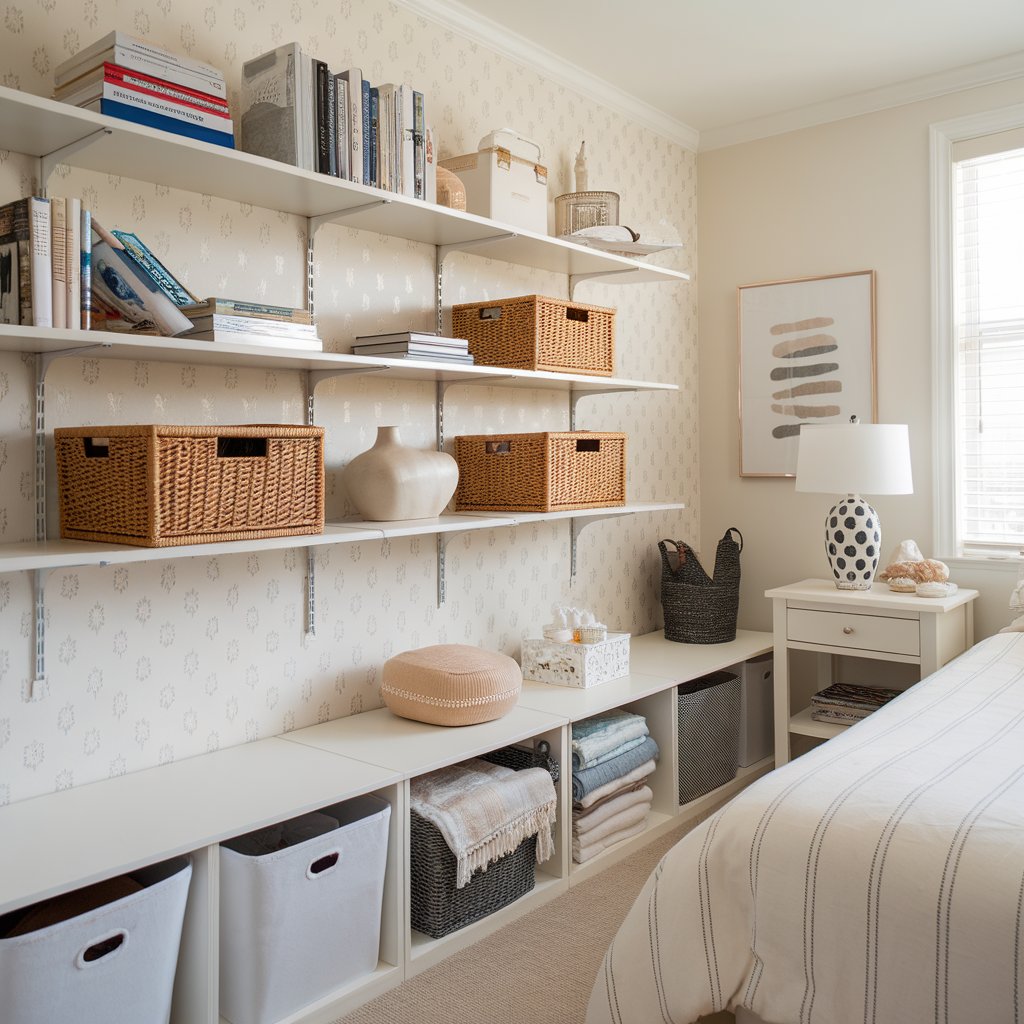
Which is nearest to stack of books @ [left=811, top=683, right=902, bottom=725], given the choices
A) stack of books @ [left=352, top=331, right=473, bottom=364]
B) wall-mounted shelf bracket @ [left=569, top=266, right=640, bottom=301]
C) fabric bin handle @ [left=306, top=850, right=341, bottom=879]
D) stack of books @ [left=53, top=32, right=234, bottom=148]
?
wall-mounted shelf bracket @ [left=569, top=266, right=640, bottom=301]

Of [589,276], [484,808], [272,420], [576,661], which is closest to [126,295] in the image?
[272,420]

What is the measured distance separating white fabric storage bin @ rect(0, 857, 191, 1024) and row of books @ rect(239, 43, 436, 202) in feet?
4.81

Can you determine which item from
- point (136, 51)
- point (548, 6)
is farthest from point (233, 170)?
point (548, 6)

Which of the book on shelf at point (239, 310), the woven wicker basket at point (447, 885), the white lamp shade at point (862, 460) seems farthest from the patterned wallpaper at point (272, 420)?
the white lamp shade at point (862, 460)

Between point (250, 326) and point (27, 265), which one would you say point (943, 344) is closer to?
point (250, 326)

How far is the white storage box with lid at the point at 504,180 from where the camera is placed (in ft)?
8.62

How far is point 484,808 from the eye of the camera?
2221mm

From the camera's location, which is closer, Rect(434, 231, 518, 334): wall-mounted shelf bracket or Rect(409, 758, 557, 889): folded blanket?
Rect(409, 758, 557, 889): folded blanket

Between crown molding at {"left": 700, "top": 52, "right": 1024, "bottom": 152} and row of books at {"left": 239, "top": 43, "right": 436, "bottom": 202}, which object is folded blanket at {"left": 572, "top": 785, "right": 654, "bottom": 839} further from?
crown molding at {"left": 700, "top": 52, "right": 1024, "bottom": 152}

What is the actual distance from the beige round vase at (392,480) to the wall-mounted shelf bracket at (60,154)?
0.89m

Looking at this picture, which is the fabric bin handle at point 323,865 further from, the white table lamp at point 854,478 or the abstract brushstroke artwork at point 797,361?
the abstract brushstroke artwork at point 797,361

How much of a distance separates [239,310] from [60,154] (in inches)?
17.0

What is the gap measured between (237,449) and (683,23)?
1.88 meters

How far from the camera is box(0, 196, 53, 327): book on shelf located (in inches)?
64.4
